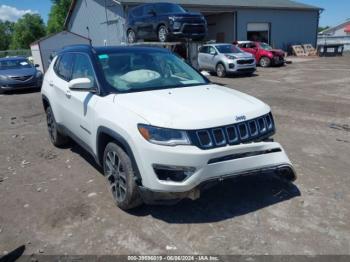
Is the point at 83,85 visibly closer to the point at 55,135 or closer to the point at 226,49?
the point at 55,135

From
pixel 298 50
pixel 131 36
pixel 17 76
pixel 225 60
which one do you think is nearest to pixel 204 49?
pixel 225 60

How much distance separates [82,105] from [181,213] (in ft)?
6.11

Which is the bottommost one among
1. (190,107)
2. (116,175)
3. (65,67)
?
(116,175)

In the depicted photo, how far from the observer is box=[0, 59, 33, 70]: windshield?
49.5ft

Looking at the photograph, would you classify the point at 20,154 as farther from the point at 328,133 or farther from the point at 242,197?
the point at 328,133

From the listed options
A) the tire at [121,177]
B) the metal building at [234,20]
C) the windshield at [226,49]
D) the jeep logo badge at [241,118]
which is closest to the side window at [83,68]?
the tire at [121,177]

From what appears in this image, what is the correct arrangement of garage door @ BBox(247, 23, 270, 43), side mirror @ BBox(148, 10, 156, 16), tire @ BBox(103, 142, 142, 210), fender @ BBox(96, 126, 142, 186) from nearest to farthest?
1. fender @ BBox(96, 126, 142, 186)
2. tire @ BBox(103, 142, 142, 210)
3. side mirror @ BBox(148, 10, 156, 16)
4. garage door @ BBox(247, 23, 270, 43)

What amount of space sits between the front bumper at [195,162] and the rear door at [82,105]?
1.18 m

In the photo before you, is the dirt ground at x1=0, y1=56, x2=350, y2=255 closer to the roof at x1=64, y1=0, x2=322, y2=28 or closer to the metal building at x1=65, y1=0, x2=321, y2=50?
the roof at x1=64, y1=0, x2=322, y2=28

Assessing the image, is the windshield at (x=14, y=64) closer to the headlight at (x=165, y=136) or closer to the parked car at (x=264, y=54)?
the parked car at (x=264, y=54)

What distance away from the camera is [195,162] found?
3213 millimetres

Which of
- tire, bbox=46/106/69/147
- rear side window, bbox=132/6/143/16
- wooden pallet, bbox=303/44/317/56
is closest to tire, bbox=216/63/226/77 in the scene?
rear side window, bbox=132/6/143/16

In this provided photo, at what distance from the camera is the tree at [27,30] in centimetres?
8375

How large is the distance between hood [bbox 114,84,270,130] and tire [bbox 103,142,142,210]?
1.72ft
